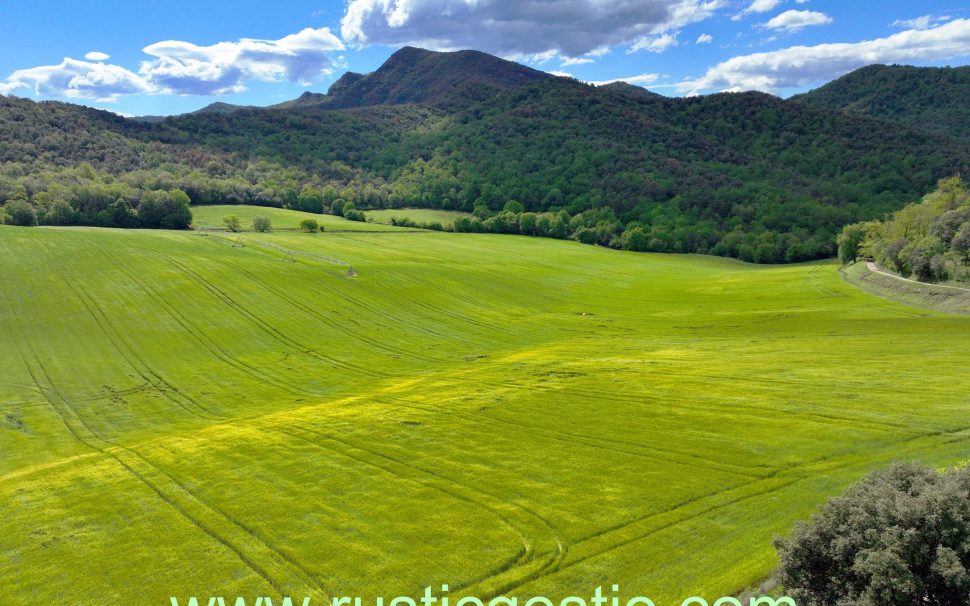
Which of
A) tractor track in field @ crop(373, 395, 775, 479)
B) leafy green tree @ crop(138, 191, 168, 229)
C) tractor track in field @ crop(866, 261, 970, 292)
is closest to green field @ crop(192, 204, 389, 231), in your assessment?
leafy green tree @ crop(138, 191, 168, 229)

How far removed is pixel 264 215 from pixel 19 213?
172 feet

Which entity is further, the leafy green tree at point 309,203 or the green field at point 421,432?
the leafy green tree at point 309,203

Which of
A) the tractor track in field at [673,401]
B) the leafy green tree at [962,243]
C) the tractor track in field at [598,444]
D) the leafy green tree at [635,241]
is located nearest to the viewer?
the tractor track in field at [598,444]

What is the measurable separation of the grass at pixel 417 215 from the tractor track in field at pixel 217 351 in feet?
335

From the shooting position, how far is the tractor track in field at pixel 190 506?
879 inches

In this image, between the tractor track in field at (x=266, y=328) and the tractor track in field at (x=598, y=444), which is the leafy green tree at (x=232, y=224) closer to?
the tractor track in field at (x=266, y=328)

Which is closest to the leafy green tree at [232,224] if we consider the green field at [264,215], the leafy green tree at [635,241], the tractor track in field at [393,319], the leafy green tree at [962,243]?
the green field at [264,215]

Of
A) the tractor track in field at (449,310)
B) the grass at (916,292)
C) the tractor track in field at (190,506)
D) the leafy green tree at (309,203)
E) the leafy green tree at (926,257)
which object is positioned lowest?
the tractor track in field at (190,506)

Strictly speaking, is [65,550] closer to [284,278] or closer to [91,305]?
[91,305]

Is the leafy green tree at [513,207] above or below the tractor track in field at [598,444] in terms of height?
above

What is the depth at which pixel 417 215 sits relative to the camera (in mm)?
187375

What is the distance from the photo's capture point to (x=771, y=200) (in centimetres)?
16912

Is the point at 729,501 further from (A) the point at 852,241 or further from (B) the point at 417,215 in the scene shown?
(B) the point at 417,215

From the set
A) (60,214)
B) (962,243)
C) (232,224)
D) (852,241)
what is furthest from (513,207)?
(962,243)
